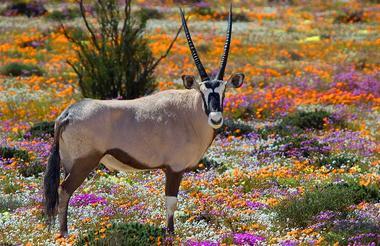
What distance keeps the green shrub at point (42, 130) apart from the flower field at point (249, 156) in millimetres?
77

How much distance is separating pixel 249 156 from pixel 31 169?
190 inches

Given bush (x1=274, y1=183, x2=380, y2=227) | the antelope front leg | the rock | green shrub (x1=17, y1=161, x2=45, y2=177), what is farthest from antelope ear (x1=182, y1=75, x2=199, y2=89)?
the rock

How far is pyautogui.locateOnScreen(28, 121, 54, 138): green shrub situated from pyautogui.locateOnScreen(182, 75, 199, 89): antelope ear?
791 cm

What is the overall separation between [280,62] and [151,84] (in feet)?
38.2

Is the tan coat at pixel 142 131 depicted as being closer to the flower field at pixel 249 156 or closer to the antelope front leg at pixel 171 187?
the antelope front leg at pixel 171 187

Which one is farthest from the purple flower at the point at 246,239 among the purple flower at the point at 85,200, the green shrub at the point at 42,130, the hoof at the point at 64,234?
the green shrub at the point at 42,130

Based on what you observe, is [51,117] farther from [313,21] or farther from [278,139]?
[313,21]

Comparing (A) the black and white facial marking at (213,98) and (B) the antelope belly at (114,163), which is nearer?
(A) the black and white facial marking at (213,98)

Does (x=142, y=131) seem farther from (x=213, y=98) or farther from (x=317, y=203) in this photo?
(x=317, y=203)

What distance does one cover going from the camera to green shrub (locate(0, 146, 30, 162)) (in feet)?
46.3

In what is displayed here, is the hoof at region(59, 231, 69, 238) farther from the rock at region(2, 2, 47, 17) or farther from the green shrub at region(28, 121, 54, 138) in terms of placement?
the rock at region(2, 2, 47, 17)

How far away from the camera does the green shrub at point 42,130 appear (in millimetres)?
16312

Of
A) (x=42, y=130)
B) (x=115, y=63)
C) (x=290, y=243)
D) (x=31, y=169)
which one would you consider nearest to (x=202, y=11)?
(x=115, y=63)

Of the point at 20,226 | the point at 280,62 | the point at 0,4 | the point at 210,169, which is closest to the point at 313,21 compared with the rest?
the point at 280,62
